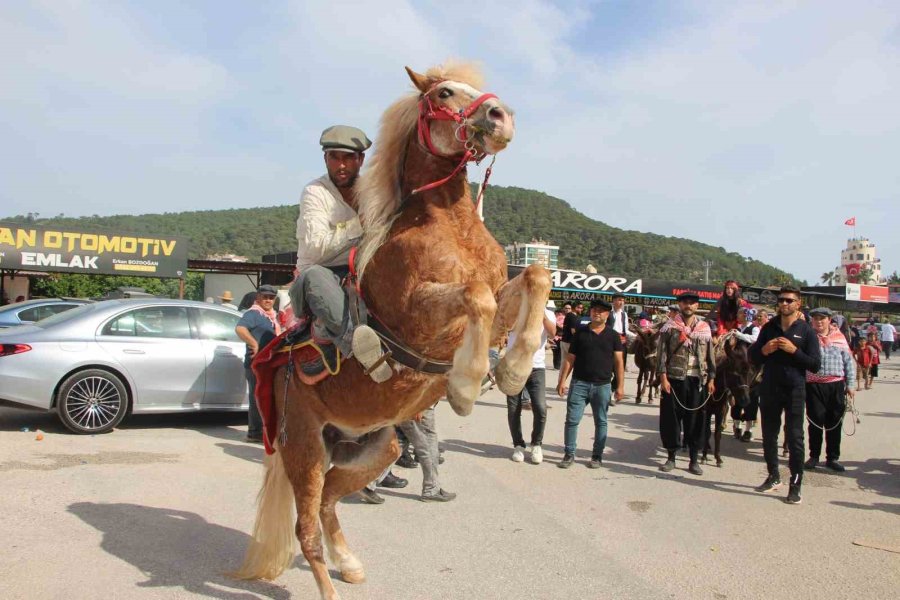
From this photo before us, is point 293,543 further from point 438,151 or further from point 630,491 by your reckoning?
point 630,491

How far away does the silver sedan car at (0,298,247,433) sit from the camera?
7328 mm

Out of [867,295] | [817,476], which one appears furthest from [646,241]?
[817,476]

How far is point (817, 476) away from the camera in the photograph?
7.38 meters

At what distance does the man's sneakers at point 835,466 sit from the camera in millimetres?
7613

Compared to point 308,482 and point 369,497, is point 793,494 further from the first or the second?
point 308,482

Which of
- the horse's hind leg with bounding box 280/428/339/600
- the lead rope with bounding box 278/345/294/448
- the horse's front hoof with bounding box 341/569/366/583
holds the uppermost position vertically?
the lead rope with bounding box 278/345/294/448

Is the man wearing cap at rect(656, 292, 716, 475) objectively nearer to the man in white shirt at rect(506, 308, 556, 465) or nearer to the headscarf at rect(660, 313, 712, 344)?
the headscarf at rect(660, 313, 712, 344)

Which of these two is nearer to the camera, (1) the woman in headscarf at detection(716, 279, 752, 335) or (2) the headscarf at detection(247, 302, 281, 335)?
(2) the headscarf at detection(247, 302, 281, 335)

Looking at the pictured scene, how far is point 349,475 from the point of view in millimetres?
3992

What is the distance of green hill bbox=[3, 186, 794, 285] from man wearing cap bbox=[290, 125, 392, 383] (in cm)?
6548

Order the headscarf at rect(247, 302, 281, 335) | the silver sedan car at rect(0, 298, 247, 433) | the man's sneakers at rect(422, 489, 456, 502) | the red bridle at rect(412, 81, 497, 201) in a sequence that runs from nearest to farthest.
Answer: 1. the red bridle at rect(412, 81, 497, 201)
2. the man's sneakers at rect(422, 489, 456, 502)
3. the silver sedan car at rect(0, 298, 247, 433)
4. the headscarf at rect(247, 302, 281, 335)

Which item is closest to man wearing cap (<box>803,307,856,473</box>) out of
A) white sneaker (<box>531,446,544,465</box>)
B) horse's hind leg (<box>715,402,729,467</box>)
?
horse's hind leg (<box>715,402,729,467</box>)

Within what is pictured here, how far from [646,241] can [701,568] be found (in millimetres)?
105266

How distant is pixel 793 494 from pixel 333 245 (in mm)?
5506
